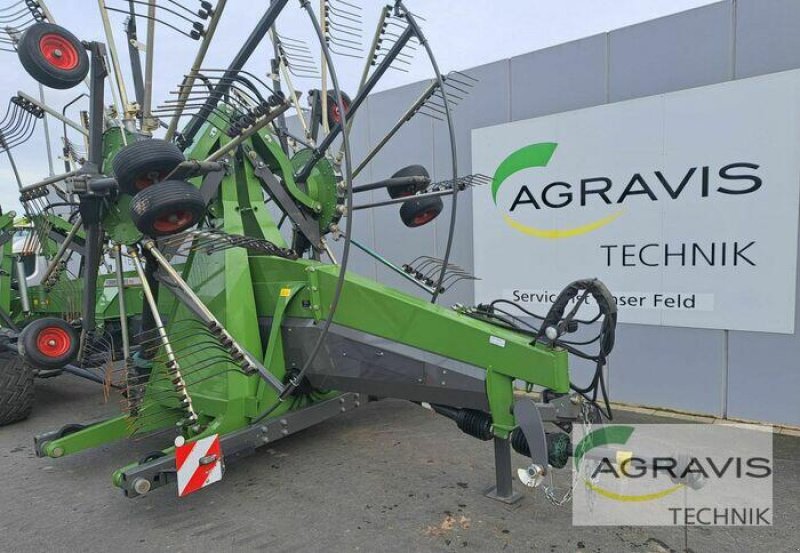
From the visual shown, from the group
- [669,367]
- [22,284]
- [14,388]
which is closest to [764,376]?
[669,367]

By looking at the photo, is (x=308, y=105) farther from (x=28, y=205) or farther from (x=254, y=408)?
(x=254, y=408)

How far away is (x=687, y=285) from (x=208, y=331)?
3907 millimetres

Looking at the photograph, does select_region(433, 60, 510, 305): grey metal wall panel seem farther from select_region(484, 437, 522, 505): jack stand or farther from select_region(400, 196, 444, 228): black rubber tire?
select_region(484, 437, 522, 505): jack stand

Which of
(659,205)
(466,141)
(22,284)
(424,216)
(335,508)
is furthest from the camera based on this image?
(466,141)

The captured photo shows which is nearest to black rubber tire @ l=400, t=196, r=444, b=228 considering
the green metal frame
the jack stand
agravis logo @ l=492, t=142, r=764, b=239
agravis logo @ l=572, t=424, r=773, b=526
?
the green metal frame

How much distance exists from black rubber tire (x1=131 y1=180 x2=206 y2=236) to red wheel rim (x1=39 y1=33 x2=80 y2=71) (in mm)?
1011

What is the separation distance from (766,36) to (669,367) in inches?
110

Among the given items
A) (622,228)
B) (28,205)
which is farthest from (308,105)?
(622,228)

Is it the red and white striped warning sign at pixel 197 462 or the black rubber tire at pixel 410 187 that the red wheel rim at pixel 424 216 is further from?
the red and white striped warning sign at pixel 197 462

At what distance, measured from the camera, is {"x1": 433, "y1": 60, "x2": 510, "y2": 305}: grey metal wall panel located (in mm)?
5723

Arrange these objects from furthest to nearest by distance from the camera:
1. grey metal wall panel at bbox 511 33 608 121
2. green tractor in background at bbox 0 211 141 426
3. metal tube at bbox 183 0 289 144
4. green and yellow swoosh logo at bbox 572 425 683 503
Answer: grey metal wall panel at bbox 511 33 608 121, green tractor in background at bbox 0 211 141 426, green and yellow swoosh logo at bbox 572 425 683 503, metal tube at bbox 183 0 289 144

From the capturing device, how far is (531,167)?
218 inches

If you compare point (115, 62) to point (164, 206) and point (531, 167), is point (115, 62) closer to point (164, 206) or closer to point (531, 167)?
point (164, 206)

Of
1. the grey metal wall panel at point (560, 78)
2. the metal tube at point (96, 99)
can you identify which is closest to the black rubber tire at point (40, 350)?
the metal tube at point (96, 99)
